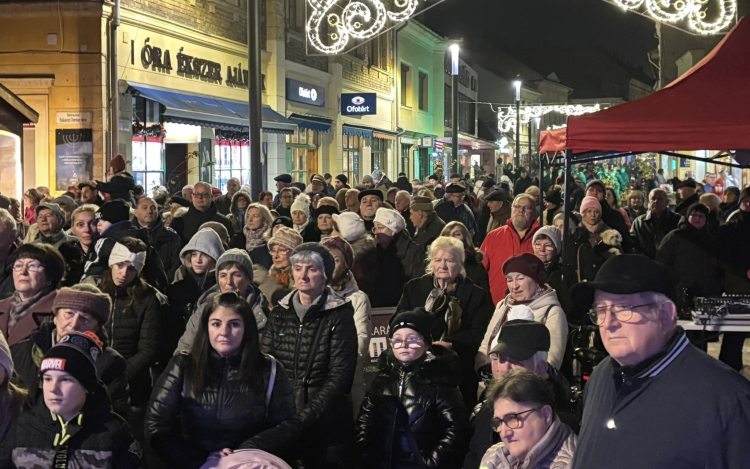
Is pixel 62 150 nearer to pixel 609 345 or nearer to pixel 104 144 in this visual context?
pixel 104 144

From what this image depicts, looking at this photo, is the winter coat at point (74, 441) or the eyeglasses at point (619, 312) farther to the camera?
the winter coat at point (74, 441)

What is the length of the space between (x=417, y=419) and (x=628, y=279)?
2.45 metres

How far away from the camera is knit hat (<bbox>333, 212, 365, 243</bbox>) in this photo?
354 inches

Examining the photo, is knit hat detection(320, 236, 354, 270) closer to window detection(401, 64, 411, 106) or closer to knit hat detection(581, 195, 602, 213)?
knit hat detection(581, 195, 602, 213)

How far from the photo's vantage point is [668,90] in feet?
27.7

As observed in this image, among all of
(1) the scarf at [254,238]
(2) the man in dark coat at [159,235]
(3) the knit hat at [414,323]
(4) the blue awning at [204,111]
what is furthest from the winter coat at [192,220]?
(4) the blue awning at [204,111]

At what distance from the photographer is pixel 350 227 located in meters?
9.02

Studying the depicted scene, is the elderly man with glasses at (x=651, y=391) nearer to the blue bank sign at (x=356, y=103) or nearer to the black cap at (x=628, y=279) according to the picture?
the black cap at (x=628, y=279)

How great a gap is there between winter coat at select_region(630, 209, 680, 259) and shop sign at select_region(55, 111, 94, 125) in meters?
11.0

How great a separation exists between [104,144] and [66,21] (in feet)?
8.15

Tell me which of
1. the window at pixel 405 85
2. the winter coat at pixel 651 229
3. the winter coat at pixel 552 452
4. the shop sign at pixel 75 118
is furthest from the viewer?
the window at pixel 405 85

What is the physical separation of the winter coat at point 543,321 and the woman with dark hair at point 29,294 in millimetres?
A: 2776

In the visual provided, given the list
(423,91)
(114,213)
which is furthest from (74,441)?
(423,91)

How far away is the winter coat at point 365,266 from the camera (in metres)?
8.89
